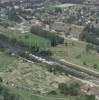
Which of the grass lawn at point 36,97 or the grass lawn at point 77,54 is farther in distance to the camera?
the grass lawn at point 77,54

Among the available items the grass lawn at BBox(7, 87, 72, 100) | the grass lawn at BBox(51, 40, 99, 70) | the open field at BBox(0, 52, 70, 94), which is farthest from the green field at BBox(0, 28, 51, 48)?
the grass lawn at BBox(7, 87, 72, 100)

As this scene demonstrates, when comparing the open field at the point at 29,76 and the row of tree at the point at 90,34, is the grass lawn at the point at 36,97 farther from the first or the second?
the row of tree at the point at 90,34

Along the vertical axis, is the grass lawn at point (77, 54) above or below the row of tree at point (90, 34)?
below

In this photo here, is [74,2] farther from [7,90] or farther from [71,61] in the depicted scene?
[7,90]

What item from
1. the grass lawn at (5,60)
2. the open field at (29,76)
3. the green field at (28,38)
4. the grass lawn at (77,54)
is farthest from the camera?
the green field at (28,38)

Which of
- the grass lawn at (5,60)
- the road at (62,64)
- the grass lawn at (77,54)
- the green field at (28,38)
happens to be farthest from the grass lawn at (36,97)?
the green field at (28,38)

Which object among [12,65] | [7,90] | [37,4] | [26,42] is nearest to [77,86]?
[7,90]
